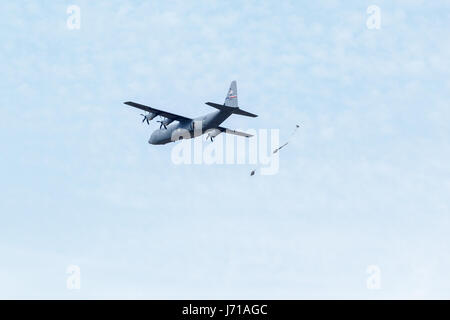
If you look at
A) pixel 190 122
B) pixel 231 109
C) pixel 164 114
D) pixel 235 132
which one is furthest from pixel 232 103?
pixel 235 132

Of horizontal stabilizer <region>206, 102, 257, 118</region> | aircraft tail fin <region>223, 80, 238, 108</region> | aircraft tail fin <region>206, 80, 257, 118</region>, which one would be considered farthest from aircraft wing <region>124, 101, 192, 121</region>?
horizontal stabilizer <region>206, 102, 257, 118</region>

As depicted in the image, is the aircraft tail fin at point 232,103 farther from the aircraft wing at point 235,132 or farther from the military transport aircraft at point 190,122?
the aircraft wing at point 235,132

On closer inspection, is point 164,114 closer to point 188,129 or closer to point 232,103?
point 188,129

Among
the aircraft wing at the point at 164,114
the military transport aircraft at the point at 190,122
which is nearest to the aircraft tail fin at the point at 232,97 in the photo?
the military transport aircraft at the point at 190,122

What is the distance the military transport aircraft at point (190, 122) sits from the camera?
298 feet

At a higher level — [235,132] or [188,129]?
[235,132]

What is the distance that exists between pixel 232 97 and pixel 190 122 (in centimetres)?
783

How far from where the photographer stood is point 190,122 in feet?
315
